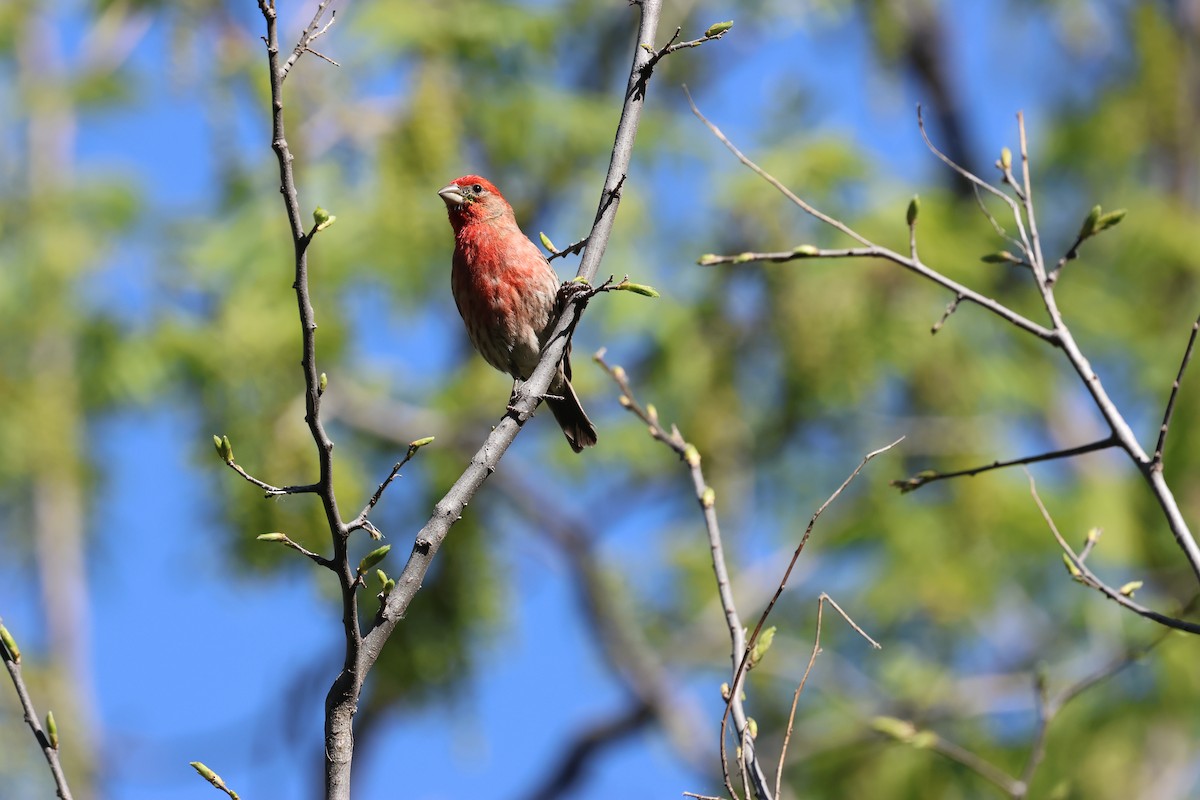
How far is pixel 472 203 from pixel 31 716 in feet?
12.1

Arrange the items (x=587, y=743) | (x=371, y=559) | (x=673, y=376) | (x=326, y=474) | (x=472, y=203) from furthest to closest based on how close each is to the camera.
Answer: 1. (x=587, y=743)
2. (x=673, y=376)
3. (x=472, y=203)
4. (x=371, y=559)
5. (x=326, y=474)

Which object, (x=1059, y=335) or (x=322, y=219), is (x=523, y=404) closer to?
(x=322, y=219)

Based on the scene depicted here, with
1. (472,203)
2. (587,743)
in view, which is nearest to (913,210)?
(472,203)

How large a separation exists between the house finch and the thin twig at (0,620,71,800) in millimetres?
2804

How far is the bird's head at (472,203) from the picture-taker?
5.98 m

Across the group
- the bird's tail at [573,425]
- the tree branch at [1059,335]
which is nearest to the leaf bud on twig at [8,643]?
the tree branch at [1059,335]

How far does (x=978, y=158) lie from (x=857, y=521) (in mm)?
6585

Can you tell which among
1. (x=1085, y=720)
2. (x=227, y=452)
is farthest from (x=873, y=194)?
(x=227, y=452)

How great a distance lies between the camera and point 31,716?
8.80ft

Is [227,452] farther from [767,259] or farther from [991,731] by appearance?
[991,731]

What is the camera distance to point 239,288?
811 centimetres

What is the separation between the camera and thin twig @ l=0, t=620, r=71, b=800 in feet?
8.43

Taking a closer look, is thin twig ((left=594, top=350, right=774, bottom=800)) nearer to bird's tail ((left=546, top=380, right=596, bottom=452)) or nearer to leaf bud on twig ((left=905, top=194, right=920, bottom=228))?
leaf bud on twig ((left=905, top=194, right=920, bottom=228))

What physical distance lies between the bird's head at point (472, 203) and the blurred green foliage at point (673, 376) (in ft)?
5.19
